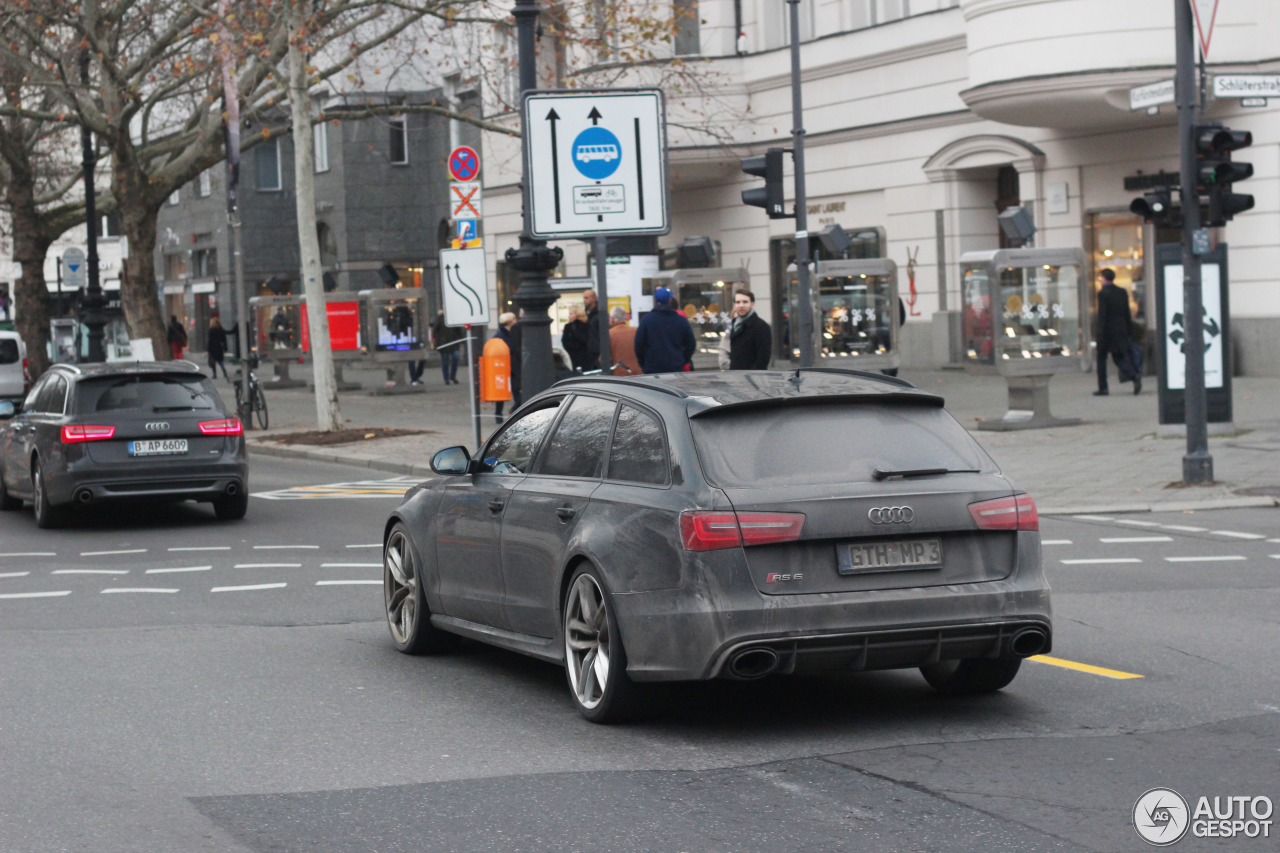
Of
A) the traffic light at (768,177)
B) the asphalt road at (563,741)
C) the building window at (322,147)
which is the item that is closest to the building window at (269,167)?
the building window at (322,147)

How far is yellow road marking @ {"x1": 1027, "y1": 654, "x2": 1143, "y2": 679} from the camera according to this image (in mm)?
8062

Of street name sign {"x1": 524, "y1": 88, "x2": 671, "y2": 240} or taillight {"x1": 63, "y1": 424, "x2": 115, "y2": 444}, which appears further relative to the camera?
taillight {"x1": 63, "y1": 424, "x2": 115, "y2": 444}

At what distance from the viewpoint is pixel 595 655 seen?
7.33m

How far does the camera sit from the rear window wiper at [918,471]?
7.00 meters

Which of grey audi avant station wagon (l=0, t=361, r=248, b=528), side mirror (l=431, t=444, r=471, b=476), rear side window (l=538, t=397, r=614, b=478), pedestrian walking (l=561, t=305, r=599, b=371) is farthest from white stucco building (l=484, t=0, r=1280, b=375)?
rear side window (l=538, t=397, r=614, b=478)

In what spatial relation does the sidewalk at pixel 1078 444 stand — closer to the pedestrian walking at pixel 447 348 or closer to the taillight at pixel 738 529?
the pedestrian walking at pixel 447 348

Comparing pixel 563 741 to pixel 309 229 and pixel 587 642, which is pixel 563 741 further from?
pixel 309 229

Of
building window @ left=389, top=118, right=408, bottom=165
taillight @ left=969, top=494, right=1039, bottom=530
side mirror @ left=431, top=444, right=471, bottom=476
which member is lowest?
taillight @ left=969, top=494, right=1039, bottom=530

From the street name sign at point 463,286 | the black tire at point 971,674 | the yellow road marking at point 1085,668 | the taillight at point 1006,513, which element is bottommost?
the yellow road marking at point 1085,668

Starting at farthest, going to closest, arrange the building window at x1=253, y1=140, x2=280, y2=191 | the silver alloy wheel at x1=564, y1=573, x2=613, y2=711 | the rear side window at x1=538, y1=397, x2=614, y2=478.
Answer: the building window at x1=253, y1=140, x2=280, y2=191
the rear side window at x1=538, y1=397, x2=614, y2=478
the silver alloy wheel at x1=564, y1=573, x2=613, y2=711

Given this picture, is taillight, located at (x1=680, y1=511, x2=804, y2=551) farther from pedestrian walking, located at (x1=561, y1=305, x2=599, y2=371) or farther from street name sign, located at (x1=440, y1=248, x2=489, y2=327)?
pedestrian walking, located at (x1=561, y1=305, x2=599, y2=371)

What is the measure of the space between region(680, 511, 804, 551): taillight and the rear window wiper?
0.43 metres

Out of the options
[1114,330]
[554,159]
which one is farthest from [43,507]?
[1114,330]
